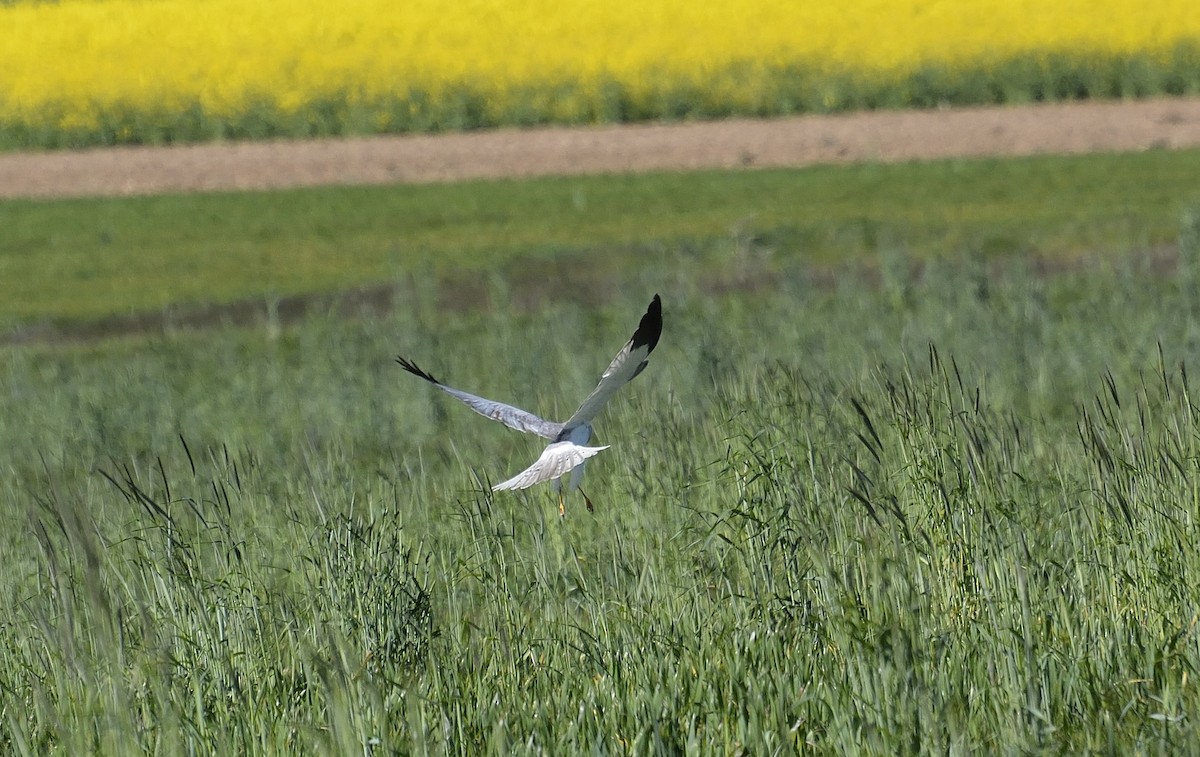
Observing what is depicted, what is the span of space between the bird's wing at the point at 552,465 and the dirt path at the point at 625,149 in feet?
53.3

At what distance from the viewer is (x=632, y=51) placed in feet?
88.9

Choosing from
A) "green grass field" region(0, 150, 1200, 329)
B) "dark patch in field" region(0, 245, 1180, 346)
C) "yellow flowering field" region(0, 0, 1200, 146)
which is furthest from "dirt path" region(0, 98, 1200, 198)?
"dark patch in field" region(0, 245, 1180, 346)

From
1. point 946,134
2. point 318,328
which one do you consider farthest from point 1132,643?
point 946,134

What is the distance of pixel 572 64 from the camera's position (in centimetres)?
2655

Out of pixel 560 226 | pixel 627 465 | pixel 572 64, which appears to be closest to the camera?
pixel 627 465

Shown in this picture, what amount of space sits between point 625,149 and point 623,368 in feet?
59.2

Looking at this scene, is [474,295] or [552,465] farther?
[474,295]

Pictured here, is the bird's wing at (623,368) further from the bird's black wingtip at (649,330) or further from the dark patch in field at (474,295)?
the dark patch in field at (474,295)

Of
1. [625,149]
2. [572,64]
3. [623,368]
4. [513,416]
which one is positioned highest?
[623,368]

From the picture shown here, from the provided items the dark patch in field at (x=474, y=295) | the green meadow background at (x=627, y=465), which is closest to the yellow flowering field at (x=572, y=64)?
the green meadow background at (x=627, y=465)

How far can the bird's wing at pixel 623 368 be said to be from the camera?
3.94m

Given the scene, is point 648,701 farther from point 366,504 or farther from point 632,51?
point 632,51

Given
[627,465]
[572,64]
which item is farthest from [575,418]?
[572,64]

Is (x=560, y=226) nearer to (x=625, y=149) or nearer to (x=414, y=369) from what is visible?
(x=625, y=149)
